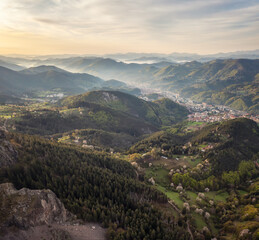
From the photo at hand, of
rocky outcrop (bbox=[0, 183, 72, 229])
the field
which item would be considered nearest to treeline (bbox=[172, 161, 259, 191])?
the field

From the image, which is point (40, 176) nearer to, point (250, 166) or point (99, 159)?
point (99, 159)

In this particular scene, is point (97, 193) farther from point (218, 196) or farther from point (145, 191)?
point (218, 196)

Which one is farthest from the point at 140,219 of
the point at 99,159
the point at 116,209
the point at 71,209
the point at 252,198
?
the point at 252,198

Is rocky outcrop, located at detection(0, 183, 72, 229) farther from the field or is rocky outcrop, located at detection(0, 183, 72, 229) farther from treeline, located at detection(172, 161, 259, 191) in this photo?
the field

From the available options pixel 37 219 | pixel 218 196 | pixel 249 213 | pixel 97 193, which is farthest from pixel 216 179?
pixel 37 219

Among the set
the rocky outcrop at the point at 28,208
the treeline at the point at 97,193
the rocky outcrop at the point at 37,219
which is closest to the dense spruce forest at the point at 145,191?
the treeline at the point at 97,193

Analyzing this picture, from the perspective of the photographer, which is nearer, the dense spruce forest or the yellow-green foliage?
the dense spruce forest

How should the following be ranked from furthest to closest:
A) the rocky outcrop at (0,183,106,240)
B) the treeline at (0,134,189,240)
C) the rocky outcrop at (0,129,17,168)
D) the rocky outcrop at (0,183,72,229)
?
1. the rocky outcrop at (0,129,17,168)
2. the treeline at (0,134,189,240)
3. the rocky outcrop at (0,183,72,229)
4. the rocky outcrop at (0,183,106,240)
